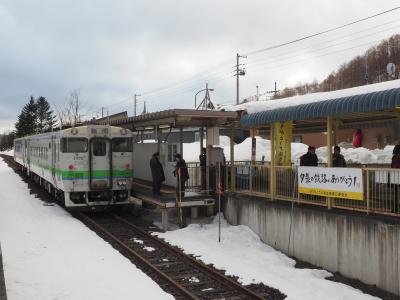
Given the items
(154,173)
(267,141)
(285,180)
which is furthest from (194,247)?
(267,141)

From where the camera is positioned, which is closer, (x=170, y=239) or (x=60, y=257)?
(x=60, y=257)

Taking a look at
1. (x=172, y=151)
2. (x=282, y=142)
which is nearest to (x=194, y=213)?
(x=172, y=151)

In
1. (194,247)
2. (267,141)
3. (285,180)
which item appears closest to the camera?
(194,247)

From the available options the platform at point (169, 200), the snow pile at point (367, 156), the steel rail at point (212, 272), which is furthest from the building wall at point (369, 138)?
the steel rail at point (212, 272)

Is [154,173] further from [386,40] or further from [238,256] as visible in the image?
[386,40]

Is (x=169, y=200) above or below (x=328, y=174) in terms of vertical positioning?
below

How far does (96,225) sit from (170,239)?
3302mm

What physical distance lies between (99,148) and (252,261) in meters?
8.09

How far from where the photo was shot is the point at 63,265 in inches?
385

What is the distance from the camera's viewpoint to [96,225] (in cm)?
1478

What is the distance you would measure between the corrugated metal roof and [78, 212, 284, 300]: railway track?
411 cm

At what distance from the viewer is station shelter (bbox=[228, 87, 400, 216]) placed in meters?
9.47

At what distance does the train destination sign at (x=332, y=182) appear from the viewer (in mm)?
10000

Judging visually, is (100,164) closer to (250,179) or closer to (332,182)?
(250,179)
